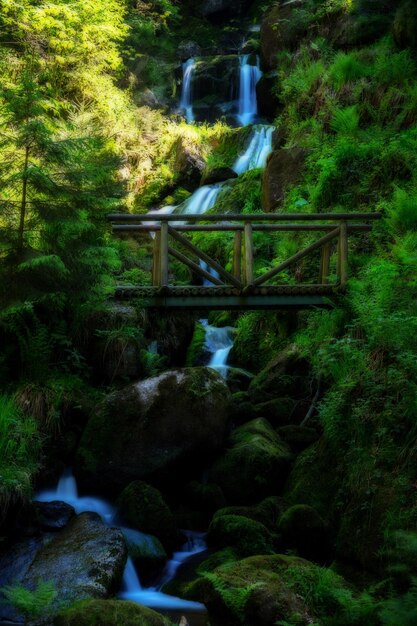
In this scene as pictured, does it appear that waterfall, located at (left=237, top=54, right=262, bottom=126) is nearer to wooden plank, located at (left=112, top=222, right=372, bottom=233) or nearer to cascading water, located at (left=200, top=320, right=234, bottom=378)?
cascading water, located at (left=200, top=320, right=234, bottom=378)

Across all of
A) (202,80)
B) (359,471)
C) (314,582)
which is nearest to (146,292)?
(359,471)

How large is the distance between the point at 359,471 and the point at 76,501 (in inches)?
129

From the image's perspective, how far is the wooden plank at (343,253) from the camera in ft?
29.0

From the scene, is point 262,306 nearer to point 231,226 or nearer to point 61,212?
point 231,226

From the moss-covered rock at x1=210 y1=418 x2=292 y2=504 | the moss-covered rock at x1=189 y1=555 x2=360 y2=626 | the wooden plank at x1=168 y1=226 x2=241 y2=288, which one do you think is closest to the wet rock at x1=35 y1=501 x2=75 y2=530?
the moss-covered rock at x1=210 y1=418 x2=292 y2=504

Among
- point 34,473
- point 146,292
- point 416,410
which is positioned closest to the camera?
point 416,410

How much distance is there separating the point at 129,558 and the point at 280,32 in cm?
1587

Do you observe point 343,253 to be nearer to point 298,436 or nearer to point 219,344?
point 298,436

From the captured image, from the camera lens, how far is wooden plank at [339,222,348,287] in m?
8.83

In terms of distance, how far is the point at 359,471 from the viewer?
5711 millimetres

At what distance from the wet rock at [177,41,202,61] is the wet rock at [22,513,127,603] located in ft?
71.4

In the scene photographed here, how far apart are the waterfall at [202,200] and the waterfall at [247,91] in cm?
440

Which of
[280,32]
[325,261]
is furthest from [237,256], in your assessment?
[280,32]

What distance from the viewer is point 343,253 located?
891 cm
